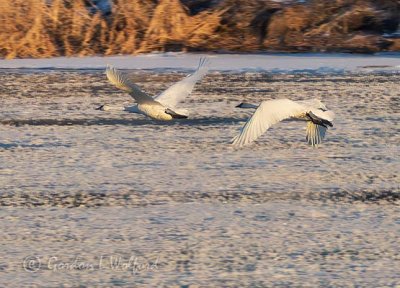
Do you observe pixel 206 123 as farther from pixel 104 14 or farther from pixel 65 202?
pixel 104 14

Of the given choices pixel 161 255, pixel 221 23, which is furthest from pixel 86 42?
pixel 161 255

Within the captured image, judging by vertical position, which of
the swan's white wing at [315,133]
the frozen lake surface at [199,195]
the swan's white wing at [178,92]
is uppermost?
the swan's white wing at [178,92]

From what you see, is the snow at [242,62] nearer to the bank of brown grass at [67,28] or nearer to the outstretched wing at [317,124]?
the bank of brown grass at [67,28]

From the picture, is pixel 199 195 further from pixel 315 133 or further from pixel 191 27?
pixel 191 27

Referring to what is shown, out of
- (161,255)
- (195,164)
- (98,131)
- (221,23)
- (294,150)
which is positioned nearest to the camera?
(161,255)

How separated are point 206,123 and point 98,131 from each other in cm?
104

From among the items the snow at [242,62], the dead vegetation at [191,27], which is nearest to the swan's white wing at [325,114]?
the snow at [242,62]

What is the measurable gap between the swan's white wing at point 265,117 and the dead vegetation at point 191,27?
8.49m

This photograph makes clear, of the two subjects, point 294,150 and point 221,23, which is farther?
point 221,23

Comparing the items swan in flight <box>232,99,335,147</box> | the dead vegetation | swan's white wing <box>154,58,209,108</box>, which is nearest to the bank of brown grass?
the dead vegetation

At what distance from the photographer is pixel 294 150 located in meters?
8.52

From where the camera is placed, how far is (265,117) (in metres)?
7.72

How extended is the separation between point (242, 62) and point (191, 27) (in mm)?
1961

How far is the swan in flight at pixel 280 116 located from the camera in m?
7.63
